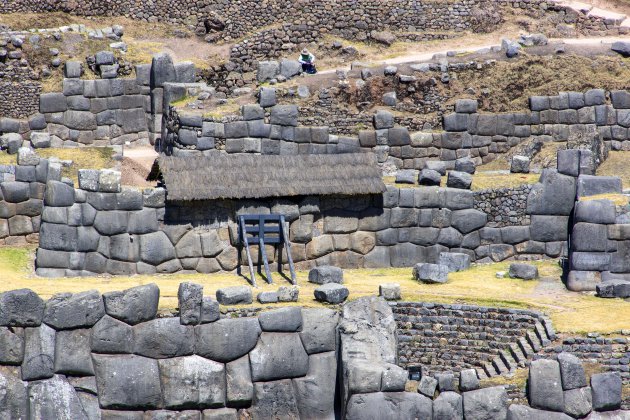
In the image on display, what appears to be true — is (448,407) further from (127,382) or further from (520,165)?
(520,165)

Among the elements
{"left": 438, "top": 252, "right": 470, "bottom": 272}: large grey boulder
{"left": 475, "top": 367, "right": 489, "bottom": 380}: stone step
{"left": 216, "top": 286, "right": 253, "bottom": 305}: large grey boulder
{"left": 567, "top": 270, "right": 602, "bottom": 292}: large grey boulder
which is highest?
{"left": 216, "top": 286, "right": 253, "bottom": 305}: large grey boulder

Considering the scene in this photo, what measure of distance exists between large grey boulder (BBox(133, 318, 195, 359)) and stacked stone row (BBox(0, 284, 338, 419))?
0.07 feet

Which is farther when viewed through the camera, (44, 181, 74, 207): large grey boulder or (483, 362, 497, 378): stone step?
(44, 181, 74, 207): large grey boulder

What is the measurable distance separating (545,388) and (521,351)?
2254mm

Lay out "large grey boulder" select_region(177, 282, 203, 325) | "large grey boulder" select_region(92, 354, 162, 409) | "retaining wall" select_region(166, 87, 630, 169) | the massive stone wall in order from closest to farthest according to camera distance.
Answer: "large grey boulder" select_region(92, 354, 162, 409)
"large grey boulder" select_region(177, 282, 203, 325)
the massive stone wall
"retaining wall" select_region(166, 87, 630, 169)

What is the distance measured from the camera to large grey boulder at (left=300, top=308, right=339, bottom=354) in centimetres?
4181

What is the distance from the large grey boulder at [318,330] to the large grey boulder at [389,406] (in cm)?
211

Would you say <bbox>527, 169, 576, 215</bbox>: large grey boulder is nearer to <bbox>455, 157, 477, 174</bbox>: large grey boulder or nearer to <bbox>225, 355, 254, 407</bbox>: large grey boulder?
<bbox>455, 157, 477, 174</bbox>: large grey boulder

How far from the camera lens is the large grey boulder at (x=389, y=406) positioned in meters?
39.5

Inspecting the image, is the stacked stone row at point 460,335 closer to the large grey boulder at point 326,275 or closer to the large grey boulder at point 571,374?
the large grey boulder at point 571,374

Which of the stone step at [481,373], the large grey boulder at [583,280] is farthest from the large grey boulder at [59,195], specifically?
the large grey boulder at [583,280]

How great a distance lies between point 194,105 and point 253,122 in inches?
85.9

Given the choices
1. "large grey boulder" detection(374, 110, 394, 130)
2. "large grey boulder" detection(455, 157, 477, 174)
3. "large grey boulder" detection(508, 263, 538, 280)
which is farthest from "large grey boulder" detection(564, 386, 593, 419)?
"large grey boulder" detection(374, 110, 394, 130)

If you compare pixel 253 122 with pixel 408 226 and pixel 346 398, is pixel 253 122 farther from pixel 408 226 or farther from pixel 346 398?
pixel 346 398
